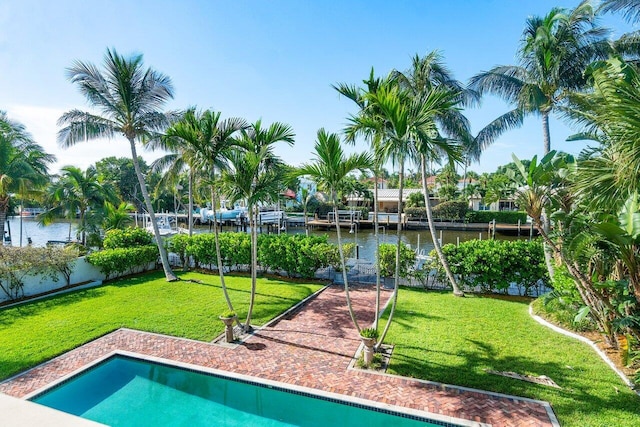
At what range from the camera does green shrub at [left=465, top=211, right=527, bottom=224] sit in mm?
37900

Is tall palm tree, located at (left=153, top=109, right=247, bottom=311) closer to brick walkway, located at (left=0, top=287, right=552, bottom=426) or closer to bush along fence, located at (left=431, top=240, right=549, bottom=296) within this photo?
brick walkway, located at (left=0, top=287, right=552, bottom=426)

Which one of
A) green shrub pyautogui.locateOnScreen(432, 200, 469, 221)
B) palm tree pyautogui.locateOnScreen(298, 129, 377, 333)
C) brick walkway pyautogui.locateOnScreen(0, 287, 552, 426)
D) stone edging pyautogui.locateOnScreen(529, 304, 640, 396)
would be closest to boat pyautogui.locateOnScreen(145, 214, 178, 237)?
brick walkway pyautogui.locateOnScreen(0, 287, 552, 426)

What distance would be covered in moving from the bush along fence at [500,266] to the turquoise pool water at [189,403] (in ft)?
24.1

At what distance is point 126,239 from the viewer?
570 inches

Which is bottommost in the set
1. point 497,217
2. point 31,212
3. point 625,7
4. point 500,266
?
point 500,266

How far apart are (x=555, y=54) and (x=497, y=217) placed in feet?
106

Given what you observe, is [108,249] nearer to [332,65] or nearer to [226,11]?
[226,11]

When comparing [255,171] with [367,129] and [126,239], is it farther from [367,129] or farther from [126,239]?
[126,239]

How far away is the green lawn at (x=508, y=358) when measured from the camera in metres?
4.90

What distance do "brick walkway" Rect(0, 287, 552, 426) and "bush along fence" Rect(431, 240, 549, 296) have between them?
168 inches

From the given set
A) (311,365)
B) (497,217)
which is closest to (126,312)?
(311,365)

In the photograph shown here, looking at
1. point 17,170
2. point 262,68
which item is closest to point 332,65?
point 262,68

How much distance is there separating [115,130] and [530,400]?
590 inches

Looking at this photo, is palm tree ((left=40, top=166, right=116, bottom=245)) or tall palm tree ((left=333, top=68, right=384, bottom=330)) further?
palm tree ((left=40, top=166, right=116, bottom=245))
